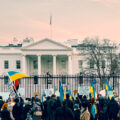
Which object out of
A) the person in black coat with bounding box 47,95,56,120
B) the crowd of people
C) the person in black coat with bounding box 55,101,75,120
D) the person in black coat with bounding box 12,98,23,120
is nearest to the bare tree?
the crowd of people

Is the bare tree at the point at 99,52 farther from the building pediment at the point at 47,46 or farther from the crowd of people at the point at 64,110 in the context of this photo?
the crowd of people at the point at 64,110

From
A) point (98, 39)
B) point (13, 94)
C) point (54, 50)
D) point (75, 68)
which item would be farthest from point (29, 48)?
point (13, 94)

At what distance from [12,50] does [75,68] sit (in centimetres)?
1344

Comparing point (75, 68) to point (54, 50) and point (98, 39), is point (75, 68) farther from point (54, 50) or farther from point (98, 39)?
point (98, 39)

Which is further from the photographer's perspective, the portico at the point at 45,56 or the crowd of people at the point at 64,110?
the portico at the point at 45,56

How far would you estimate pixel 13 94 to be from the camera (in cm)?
1533

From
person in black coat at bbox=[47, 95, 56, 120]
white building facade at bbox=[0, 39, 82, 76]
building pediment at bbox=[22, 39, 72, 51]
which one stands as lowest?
person in black coat at bbox=[47, 95, 56, 120]

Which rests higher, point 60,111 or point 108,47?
point 108,47

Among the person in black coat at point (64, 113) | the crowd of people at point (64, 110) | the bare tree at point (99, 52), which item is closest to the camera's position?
the person in black coat at point (64, 113)

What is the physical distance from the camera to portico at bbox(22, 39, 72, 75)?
220ft

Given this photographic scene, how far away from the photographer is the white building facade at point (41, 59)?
6719 cm

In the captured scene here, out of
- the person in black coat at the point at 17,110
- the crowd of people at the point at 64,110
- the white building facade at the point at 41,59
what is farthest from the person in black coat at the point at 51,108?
the white building facade at the point at 41,59

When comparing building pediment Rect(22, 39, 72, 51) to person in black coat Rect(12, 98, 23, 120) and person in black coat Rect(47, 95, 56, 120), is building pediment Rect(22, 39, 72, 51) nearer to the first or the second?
person in black coat Rect(47, 95, 56, 120)

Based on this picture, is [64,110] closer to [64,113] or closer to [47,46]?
[64,113]
